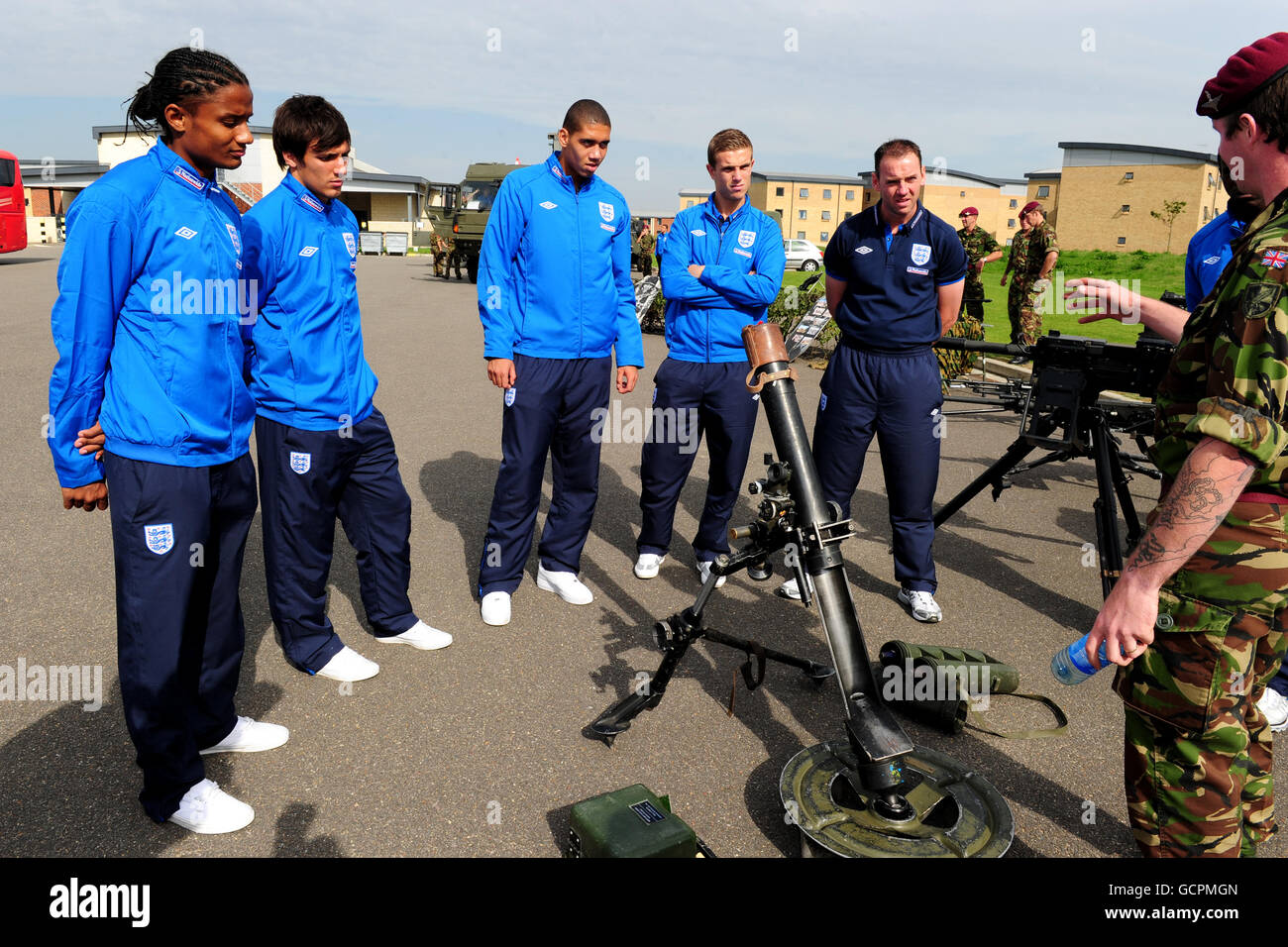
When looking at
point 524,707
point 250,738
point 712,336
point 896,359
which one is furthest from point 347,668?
point 896,359

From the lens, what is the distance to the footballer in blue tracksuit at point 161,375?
2.40 meters

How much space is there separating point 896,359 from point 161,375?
345cm

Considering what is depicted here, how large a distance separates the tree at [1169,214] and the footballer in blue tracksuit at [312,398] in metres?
57.8

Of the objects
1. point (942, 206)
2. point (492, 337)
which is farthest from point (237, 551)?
point (942, 206)

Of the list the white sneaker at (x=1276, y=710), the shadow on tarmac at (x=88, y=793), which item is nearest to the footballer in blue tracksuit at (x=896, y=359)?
the white sneaker at (x=1276, y=710)

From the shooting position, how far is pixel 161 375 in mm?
2514

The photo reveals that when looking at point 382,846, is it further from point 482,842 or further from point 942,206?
point 942,206

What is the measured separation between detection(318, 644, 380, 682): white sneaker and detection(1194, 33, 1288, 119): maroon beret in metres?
3.60

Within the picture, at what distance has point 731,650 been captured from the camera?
4141 mm

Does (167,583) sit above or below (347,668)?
above

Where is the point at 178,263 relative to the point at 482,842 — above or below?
above

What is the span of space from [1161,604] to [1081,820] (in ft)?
4.59

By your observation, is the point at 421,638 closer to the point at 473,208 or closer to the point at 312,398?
the point at 312,398

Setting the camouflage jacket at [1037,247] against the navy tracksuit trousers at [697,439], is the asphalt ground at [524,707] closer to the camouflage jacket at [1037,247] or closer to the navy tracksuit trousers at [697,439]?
the navy tracksuit trousers at [697,439]
